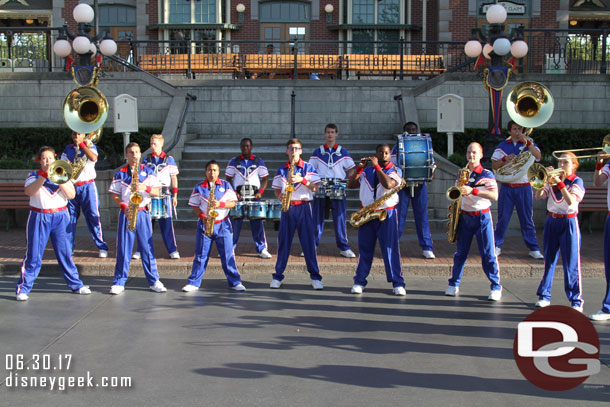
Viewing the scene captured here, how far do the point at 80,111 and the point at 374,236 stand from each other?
4729 mm

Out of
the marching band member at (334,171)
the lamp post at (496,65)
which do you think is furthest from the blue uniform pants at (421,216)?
the lamp post at (496,65)

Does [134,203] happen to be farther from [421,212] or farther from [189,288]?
[421,212]

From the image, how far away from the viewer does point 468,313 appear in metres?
8.39

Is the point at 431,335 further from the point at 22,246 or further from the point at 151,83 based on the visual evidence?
the point at 151,83

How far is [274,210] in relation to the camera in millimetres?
9945

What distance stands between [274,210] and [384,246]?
1.67 meters

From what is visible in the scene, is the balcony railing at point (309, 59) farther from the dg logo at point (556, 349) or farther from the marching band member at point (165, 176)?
the dg logo at point (556, 349)

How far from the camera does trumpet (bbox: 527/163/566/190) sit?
8.20m

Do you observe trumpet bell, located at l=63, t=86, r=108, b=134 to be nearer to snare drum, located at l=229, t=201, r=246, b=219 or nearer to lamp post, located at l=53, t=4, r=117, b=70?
snare drum, located at l=229, t=201, r=246, b=219

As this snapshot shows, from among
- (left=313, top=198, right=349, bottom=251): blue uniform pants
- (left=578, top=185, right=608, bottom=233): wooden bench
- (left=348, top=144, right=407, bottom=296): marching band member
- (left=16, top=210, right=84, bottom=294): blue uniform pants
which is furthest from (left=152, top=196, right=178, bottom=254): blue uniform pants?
(left=578, top=185, right=608, bottom=233): wooden bench

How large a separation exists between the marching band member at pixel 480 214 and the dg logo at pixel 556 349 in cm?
89

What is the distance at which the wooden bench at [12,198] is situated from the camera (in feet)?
45.0

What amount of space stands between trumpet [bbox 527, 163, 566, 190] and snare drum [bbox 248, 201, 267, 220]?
11.8 feet

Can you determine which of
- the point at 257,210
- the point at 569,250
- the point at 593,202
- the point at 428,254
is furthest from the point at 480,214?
the point at 593,202
